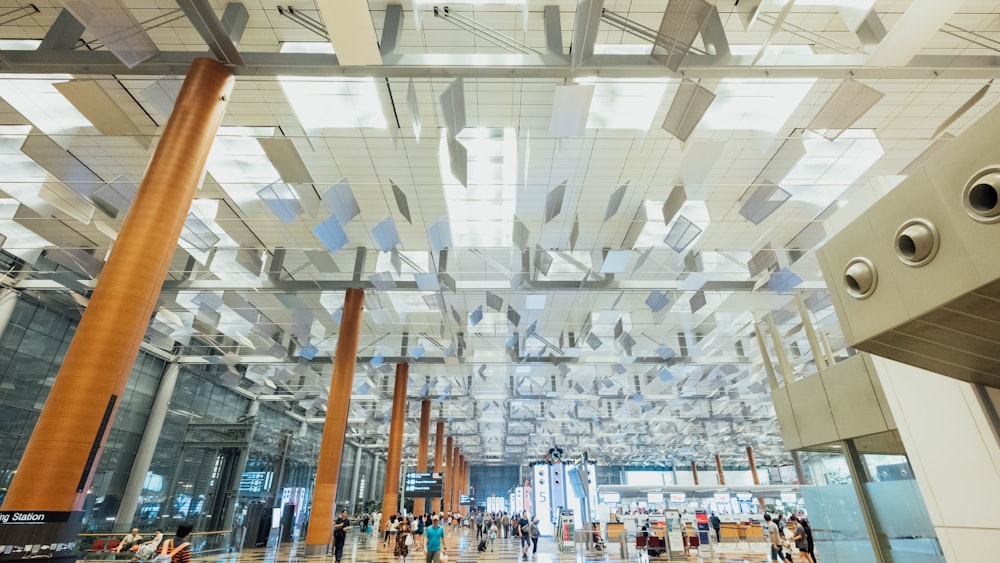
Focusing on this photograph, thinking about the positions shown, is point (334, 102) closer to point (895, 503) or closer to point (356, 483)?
point (895, 503)

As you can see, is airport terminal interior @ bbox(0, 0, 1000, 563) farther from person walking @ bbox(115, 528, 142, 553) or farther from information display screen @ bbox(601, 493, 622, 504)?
information display screen @ bbox(601, 493, 622, 504)

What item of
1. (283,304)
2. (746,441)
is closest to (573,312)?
(283,304)

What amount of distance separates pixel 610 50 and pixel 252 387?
29196 millimetres

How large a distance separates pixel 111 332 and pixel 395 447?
744 inches

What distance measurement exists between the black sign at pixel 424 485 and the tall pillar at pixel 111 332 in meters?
21.3

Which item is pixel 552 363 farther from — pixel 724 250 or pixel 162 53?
pixel 162 53

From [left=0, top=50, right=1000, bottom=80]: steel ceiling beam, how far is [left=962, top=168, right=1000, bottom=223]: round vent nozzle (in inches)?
222

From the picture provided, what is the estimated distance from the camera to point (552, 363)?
21984mm

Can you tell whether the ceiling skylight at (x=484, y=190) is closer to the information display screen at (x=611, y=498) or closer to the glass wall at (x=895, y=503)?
the glass wall at (x=895, y=503)

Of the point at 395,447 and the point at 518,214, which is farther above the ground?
the point at 518,214

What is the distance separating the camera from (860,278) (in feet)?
11.5

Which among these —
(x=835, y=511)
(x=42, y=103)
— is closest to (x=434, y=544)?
(x=835, y=511)

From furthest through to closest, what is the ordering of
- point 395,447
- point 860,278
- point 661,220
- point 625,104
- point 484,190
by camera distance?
point 395,447, point 661,220, point 484,190, point 625,104, point 860,278

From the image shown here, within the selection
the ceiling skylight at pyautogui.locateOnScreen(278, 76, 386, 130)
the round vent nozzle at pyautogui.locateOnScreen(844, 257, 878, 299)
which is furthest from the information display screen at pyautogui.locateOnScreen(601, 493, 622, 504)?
the round vent nozzle at pyautogui.locateOnScreen(844, 257, 878, 299)
